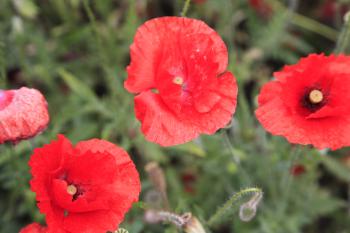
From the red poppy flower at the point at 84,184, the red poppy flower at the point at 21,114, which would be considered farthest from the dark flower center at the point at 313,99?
the red poppy flower at the point at 21,114

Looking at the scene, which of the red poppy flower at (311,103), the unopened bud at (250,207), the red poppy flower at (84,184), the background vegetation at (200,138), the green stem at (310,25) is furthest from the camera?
the green stem at (310,25)

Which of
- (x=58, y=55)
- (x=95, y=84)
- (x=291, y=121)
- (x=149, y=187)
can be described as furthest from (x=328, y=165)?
(x=58, y=55)

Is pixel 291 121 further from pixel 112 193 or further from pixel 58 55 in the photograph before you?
pixel 58 55

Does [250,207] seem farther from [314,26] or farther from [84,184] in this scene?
[314,26]

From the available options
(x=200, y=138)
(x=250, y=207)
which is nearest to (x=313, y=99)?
(x=250, y=207)

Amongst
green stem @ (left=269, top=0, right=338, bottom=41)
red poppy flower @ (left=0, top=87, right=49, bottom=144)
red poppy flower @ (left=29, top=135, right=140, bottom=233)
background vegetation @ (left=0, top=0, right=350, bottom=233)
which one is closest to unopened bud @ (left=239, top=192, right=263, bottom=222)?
background vegetation @ (left=0, top=0, right=350, bottom=233)

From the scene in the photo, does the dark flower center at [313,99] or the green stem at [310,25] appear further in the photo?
the green stem at [310,25]

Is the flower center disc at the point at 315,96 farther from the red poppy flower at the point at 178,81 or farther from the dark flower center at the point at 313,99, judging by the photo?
the red poppy flower at the point at 178,81
